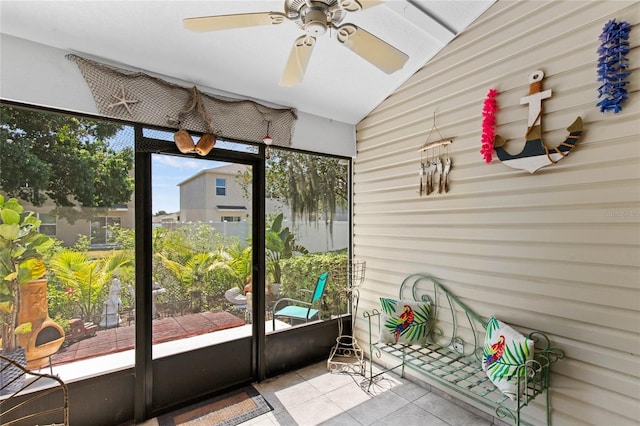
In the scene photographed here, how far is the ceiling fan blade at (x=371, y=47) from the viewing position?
147 cm

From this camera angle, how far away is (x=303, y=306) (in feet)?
10.5

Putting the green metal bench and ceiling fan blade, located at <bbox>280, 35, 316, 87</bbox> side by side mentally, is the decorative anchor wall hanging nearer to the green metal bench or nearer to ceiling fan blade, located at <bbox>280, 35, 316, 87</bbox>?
the green metal bench

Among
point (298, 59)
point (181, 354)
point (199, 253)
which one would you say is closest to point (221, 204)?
point (199, 253)

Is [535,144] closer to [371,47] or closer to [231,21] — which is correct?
[371,47]

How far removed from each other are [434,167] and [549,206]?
897mm

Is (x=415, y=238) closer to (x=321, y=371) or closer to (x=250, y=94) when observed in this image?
(x=321, y=371)

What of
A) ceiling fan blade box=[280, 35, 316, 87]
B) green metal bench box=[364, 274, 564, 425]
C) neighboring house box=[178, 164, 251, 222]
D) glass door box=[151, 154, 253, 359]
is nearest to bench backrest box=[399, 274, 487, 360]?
green metal bench box=[364, 274, 564, 425]

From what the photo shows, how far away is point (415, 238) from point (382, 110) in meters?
1.36

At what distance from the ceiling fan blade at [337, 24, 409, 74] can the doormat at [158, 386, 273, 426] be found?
2600 millimetres

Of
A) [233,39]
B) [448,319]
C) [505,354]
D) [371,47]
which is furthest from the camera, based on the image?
[448,319]

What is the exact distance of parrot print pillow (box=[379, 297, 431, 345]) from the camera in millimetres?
2600

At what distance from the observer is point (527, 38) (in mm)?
2055

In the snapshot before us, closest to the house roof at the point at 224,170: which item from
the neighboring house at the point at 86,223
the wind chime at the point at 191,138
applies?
the wind chime at the point at 191,138

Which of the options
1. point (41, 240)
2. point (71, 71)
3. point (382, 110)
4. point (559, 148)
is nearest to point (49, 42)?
point (71, 71)
